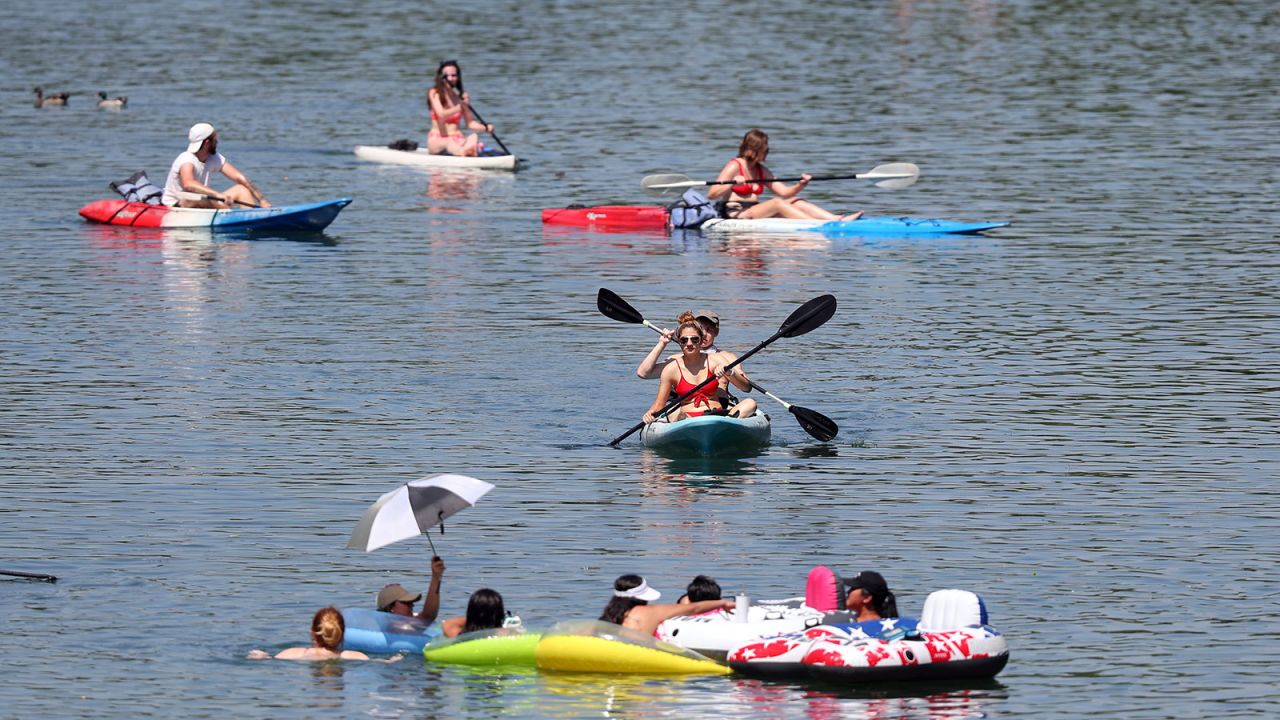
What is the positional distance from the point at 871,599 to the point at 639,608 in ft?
4.94

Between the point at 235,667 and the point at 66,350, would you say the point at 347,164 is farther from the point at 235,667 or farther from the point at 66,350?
the point at 235,667

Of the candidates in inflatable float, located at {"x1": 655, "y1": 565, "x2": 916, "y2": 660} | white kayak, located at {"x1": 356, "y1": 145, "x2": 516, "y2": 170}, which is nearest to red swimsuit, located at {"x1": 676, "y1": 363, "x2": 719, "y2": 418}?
inflatable float, located at {"x1": 655, "y1": 565, "x2": 916, "y2": 660}

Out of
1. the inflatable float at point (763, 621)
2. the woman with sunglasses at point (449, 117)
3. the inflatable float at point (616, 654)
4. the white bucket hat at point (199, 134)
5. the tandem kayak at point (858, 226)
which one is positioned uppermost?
the woman with sunglasses at point (449, 117)

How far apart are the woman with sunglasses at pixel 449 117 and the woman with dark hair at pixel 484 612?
973 inches

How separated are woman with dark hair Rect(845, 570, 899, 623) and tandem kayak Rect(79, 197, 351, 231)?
1926 centimetres

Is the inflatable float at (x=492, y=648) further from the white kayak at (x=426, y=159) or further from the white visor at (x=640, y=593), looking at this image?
the white kayak at (x=426, y=159)

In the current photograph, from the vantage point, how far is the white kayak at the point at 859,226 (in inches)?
1337

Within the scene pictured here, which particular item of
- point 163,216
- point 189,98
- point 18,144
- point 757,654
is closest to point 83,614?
point 757,654

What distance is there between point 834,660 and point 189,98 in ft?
129

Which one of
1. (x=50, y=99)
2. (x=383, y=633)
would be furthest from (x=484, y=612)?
(x=50, y=99)

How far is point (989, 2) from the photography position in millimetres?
76500

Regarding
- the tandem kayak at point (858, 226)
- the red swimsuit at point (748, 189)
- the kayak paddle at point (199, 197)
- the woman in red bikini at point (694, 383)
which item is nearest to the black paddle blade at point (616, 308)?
the woman in red bikini at point (694, 383)

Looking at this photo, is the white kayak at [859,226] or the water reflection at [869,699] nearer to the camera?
the water reflection at [869,699]

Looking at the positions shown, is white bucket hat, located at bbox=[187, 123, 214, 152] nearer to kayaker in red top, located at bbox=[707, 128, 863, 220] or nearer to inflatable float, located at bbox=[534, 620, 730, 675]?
kayaker in red top, located at bbox=[707, 128, 863, 220]
